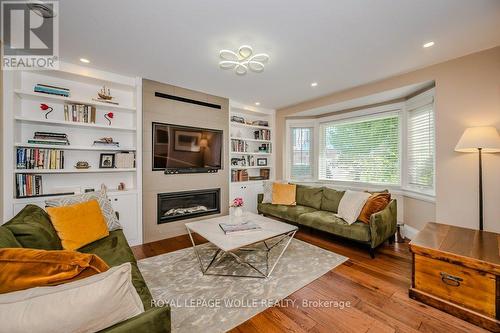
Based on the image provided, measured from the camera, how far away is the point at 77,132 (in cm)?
305

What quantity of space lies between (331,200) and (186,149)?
2723mm

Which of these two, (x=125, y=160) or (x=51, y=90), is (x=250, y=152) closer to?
(x=125, y=160)

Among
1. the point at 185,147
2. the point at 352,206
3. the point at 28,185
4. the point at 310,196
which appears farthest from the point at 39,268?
the point at 310,196

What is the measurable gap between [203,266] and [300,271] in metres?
1.13

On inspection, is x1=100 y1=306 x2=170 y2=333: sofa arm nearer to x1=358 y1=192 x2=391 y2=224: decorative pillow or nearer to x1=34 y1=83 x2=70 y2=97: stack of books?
x1=358 y1=192 x2=391 y2=224: decorative pillow

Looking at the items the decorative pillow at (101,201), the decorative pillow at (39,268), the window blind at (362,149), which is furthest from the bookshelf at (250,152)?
the decorative pillow at (39,268)

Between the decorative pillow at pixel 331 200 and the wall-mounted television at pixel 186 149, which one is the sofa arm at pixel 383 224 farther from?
the wall-mounted television at pixel 186 149

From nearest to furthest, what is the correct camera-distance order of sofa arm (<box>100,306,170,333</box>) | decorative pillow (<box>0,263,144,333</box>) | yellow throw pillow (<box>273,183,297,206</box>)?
decorative pillow (<box>0,263,144,333</box>) < sofa arm (<box>100,306,170,333</box>) < yellow throw pillow (<box>273,183,297,206</box>)

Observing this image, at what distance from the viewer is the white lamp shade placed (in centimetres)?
221

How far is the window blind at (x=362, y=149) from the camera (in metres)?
3.84

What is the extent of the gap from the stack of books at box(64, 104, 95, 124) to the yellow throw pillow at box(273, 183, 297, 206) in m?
3.22

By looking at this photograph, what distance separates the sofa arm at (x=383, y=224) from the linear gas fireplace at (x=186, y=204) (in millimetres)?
2664

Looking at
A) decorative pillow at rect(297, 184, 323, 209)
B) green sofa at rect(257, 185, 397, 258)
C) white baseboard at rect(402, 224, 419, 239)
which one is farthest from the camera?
decorative pillow at rect(297, 184, 323, 209)

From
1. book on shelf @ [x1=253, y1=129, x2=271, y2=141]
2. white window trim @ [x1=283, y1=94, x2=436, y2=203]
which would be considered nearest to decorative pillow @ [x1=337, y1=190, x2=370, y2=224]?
white window trim @ [x1=283, y1=94, x2=436, y2=203]
